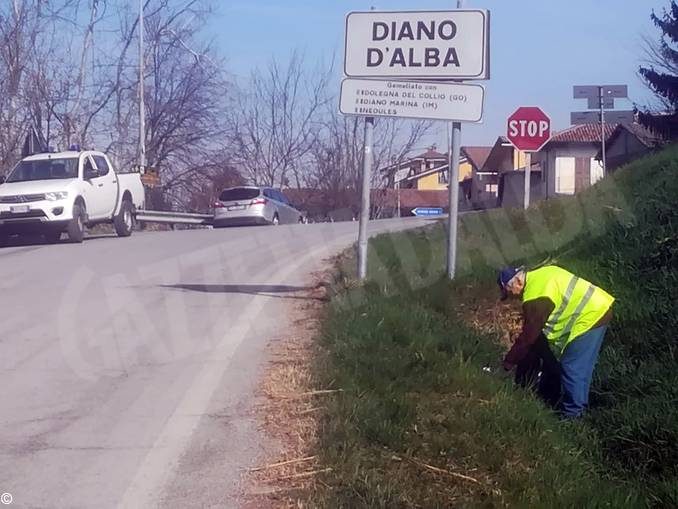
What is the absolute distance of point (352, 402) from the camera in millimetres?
7281

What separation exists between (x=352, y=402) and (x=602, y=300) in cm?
199

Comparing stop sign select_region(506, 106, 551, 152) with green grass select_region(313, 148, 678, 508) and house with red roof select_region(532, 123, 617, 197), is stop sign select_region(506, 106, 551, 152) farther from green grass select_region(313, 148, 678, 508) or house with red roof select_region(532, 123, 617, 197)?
house with red roof select_region(532, 123, 617, 197)

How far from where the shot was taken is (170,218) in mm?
31453

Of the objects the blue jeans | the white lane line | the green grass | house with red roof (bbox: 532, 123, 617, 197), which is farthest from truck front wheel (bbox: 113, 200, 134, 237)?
house with red roof (bbox: 532, 123, 617, 197)

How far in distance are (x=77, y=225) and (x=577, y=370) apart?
1555 cm

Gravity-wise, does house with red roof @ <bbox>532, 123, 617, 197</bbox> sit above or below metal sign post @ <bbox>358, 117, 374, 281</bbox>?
above

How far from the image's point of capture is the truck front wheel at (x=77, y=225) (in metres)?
21.4

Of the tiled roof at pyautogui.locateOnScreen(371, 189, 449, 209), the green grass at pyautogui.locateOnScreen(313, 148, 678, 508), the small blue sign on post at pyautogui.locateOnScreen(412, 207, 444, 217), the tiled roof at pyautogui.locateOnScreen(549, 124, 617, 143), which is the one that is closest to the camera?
the green grass at pyautogui.locateOnScreen(313, 148, 678, 508)

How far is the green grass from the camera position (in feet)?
19.4

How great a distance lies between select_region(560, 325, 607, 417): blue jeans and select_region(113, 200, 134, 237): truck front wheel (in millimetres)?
17737

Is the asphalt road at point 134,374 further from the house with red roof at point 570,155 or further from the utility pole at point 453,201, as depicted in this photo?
the house with red roof at point 570,155

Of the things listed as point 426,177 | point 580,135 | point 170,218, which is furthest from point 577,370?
point 426,177

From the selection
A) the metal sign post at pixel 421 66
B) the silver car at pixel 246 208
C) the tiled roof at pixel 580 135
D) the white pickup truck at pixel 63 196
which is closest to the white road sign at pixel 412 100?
the metal sign post at pixel 421 66

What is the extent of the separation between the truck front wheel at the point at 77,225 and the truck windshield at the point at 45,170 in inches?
34.6
